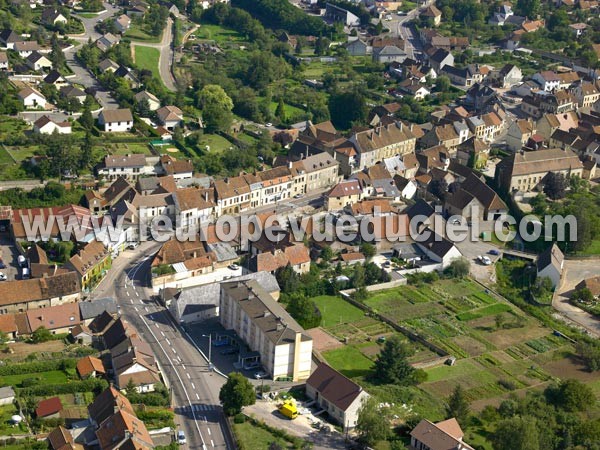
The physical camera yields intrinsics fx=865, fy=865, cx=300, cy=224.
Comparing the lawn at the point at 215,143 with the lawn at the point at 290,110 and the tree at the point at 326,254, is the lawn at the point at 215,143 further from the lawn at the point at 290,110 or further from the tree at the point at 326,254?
the tree at the point at 326,254

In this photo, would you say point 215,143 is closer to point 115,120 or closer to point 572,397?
point 115,120

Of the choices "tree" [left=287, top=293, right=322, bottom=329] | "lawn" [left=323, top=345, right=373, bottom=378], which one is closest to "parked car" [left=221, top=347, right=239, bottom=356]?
"tree" [left=287, top=293, right=322, bottom=329]

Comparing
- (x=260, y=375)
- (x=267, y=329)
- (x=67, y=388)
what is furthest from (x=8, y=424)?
(x=267, y=329)

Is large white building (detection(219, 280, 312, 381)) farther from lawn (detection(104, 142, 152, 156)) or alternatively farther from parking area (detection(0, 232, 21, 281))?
lawn (detection(104, 142, 152, 156))

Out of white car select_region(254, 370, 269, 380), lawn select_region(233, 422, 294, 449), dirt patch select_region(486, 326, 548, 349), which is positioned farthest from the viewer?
dirt patch select_region(486, 326, 548, 349)

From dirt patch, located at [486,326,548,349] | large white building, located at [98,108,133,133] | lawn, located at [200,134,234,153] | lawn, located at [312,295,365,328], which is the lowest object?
dirt patch, located at [486,326,548,349]

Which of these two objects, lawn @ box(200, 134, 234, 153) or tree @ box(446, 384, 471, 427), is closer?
tree @ box(446, 384, 471, 427)
